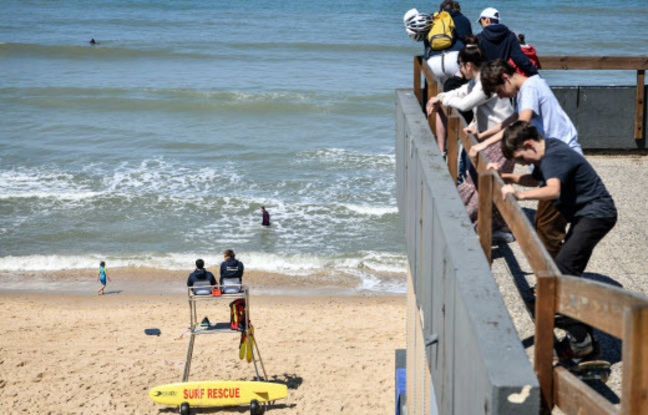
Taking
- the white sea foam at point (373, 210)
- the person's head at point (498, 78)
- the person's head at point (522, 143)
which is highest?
the person's head at point (498, 78)

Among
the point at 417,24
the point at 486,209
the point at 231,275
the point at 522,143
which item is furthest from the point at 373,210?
the point at 486,209

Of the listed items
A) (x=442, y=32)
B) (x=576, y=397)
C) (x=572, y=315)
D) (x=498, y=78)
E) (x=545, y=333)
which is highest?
(x=442, y=32)

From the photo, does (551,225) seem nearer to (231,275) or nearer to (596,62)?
(596,62)

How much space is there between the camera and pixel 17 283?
67.9 ft

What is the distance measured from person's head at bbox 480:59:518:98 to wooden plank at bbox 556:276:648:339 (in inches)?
93.1

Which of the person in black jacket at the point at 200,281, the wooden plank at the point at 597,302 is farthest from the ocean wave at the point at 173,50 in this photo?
the wooden plank at the point at 597,302

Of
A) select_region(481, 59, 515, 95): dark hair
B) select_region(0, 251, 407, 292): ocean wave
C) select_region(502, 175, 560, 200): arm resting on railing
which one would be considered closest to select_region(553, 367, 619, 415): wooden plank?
select_region(502, 175, 560, 200): arm resting on railing

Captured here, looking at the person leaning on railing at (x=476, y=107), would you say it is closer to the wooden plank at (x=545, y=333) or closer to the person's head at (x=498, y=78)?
the person's head at (x=498, y=78)

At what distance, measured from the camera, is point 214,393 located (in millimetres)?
12930

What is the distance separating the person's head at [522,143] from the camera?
4121 mm

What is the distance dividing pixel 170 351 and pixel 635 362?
14.4m

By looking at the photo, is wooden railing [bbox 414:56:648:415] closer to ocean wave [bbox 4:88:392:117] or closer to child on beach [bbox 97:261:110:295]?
child on beach [bbox 97:261:110:295]

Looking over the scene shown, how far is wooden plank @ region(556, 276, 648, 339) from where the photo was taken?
7.34 ft

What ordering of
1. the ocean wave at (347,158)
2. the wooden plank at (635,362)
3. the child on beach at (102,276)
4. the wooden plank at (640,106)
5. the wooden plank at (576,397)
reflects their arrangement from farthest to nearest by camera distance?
1. the ocean wave at (347,158)
2. the child on beach at (102,276)
3. the wooden plank at (640,106)
4. the wooden plank at (576,397)
5. the wooden plank at (635,362)
